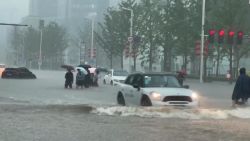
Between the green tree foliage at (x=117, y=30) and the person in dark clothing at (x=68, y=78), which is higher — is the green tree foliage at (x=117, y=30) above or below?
above

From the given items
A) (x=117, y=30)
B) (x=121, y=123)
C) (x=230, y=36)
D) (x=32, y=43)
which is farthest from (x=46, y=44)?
(x=121, y=123)

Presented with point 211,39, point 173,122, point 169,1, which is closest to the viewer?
point 173,122

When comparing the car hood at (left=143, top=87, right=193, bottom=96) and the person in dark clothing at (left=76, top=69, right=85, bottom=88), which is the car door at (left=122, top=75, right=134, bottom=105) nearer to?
the car hood at (left=143, top=87, right=193, bottom=96)

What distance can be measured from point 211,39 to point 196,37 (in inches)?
1140

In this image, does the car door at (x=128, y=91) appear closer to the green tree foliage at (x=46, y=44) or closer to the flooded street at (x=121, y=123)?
the flooded street at (x=121, y=123)

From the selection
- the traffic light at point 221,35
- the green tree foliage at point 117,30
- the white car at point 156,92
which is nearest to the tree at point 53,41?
the green tree foliage at point 117,30

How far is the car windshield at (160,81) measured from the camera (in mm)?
20219

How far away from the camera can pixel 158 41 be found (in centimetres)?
8131

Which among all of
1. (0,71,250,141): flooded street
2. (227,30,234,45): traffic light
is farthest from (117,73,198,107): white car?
(227,30,234,45): traffic light

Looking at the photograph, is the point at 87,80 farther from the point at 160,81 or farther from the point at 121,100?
the point at 160,81

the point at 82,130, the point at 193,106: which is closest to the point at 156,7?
the point at 193,106

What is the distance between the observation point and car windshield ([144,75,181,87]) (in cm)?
2022

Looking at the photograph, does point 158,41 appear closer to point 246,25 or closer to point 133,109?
point 246,25

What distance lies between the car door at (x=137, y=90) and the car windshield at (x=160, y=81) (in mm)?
220
